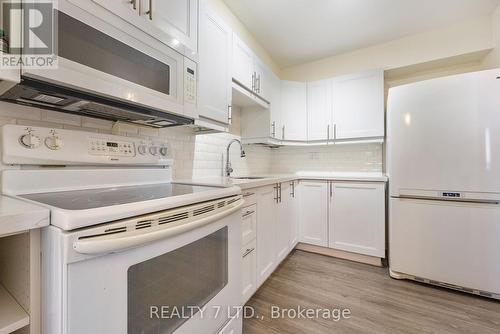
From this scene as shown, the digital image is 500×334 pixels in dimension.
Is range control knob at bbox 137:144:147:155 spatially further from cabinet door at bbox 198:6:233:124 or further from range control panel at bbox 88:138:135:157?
cabinet door at bbox 198:6:233:124

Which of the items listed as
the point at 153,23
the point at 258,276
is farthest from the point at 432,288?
the point at 153,23

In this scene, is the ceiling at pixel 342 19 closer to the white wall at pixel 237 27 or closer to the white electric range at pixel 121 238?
the white wall at pixel 237 27

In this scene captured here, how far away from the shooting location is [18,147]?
841 millimetres

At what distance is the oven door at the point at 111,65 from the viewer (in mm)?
744

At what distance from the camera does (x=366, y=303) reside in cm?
161

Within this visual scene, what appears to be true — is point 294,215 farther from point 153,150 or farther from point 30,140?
point 30,140

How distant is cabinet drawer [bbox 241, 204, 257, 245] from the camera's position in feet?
4.69

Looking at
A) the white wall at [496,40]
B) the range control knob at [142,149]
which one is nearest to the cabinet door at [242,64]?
the range control knob at [142,149]

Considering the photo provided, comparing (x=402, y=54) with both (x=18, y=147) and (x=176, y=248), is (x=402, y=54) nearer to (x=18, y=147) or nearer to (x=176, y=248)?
(x=176, y=248)

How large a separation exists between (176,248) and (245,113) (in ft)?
6.75

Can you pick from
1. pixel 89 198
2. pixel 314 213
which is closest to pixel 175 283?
pixel 89 198

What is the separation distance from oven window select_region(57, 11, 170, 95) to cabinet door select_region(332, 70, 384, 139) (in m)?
2.18

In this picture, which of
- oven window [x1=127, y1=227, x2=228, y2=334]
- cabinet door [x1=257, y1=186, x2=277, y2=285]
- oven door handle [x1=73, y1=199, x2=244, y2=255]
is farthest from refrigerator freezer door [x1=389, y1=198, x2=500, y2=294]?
oven door handle [x1=73, y1=199, x2=244, y2=255]

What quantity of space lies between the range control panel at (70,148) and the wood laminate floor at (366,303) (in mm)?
1273
